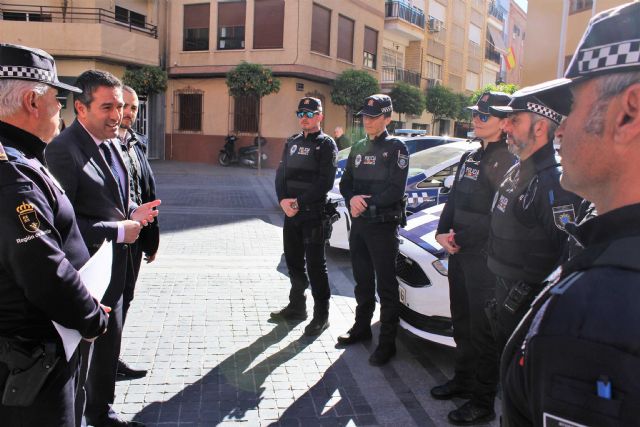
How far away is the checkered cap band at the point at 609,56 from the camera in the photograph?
101 centimetres

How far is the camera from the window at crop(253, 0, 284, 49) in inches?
891

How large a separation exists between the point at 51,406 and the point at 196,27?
24.7 m

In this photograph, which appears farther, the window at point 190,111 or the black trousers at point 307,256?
the window at point 190,111

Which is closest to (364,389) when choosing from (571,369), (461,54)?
(571,369)

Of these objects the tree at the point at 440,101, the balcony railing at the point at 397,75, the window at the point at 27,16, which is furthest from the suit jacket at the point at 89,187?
the tree at the point at 440,101

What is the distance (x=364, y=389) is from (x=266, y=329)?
1311mm

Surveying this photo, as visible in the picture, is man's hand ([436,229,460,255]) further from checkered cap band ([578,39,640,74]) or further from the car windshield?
the car windshield

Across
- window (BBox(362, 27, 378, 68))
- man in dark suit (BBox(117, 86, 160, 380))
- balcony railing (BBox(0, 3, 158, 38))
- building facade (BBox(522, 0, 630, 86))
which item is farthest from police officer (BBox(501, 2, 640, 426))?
window (BBox(362, 27, 378, 68))

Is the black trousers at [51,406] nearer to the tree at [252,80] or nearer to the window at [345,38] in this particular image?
the tree at [252,80]

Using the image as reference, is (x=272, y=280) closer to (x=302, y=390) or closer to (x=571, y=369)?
(x=302, y=390)

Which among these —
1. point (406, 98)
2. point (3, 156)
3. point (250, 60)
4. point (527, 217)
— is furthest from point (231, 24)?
point (3, 156)

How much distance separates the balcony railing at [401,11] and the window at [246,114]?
34.7 feet

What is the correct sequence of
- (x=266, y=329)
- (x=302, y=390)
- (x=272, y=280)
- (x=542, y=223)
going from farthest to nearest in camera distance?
(x=272, y=280), (x=266, y=329), (x=302, y=390), (x=542, y=223)

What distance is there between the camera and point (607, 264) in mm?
925
